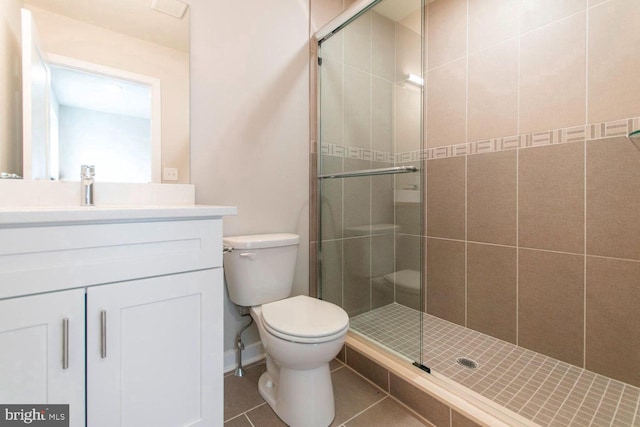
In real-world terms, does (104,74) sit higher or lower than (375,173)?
higher

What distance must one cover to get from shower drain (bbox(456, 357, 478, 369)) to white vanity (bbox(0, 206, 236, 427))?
117 cm

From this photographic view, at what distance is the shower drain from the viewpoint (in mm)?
1465

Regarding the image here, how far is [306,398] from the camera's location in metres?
1.20

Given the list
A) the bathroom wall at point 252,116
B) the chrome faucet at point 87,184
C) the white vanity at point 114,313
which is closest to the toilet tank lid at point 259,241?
the bathroom wall at point 252,116

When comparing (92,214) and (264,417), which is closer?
(92,214)

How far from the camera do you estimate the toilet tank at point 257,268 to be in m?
1.44

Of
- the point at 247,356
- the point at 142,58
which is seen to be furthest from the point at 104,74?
the point at 247,356

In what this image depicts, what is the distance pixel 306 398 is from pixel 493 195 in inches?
59.4

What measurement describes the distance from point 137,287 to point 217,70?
1178 millimetres

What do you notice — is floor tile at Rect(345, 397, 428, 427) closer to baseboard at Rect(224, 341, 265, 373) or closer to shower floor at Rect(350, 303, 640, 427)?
shower floor at Rect(350, 303, 640, 427)

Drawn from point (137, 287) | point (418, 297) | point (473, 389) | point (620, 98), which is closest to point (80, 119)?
point (137, 287)

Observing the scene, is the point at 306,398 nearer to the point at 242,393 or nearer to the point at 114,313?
the point at 242,393

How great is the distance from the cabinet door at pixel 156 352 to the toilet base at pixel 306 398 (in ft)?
1.03

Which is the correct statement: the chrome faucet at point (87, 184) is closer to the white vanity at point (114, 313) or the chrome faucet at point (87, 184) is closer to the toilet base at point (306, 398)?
the white vanity at point (114, 313)
